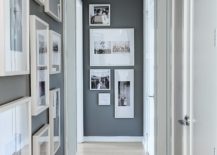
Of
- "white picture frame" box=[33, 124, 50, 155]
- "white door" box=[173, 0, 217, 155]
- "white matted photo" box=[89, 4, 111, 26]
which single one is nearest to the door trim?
"white picture frame" box=[33, 124, 50, 155]

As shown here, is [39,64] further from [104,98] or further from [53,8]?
[104,98]

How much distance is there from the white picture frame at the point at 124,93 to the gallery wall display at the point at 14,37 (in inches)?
164

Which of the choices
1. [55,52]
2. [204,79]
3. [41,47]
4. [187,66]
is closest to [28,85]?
[41,47]

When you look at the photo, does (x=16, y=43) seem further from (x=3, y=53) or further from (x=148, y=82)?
(x=148, y=82)

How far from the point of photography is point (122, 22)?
5.90 metres

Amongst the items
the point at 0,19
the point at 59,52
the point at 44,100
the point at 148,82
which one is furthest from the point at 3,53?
the point at 148,82

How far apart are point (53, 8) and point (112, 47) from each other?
11.3 feet

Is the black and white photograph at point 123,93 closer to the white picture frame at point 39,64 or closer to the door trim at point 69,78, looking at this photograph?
the door trim at point 69,78

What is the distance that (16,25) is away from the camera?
1565 millimetres

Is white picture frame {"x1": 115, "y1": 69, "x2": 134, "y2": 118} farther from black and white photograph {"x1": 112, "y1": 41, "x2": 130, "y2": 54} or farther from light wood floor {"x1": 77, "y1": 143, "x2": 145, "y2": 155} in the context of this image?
light wood floor {"x1": 77, "y1": 143, "x2": 145, "y2": 155}

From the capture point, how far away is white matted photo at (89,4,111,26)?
5.86 m

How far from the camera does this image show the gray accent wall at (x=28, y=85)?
1463mm

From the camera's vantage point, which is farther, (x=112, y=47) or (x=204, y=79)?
(x=112, y=47)

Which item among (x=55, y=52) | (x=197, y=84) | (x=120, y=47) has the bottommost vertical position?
(x=197, y=84)
